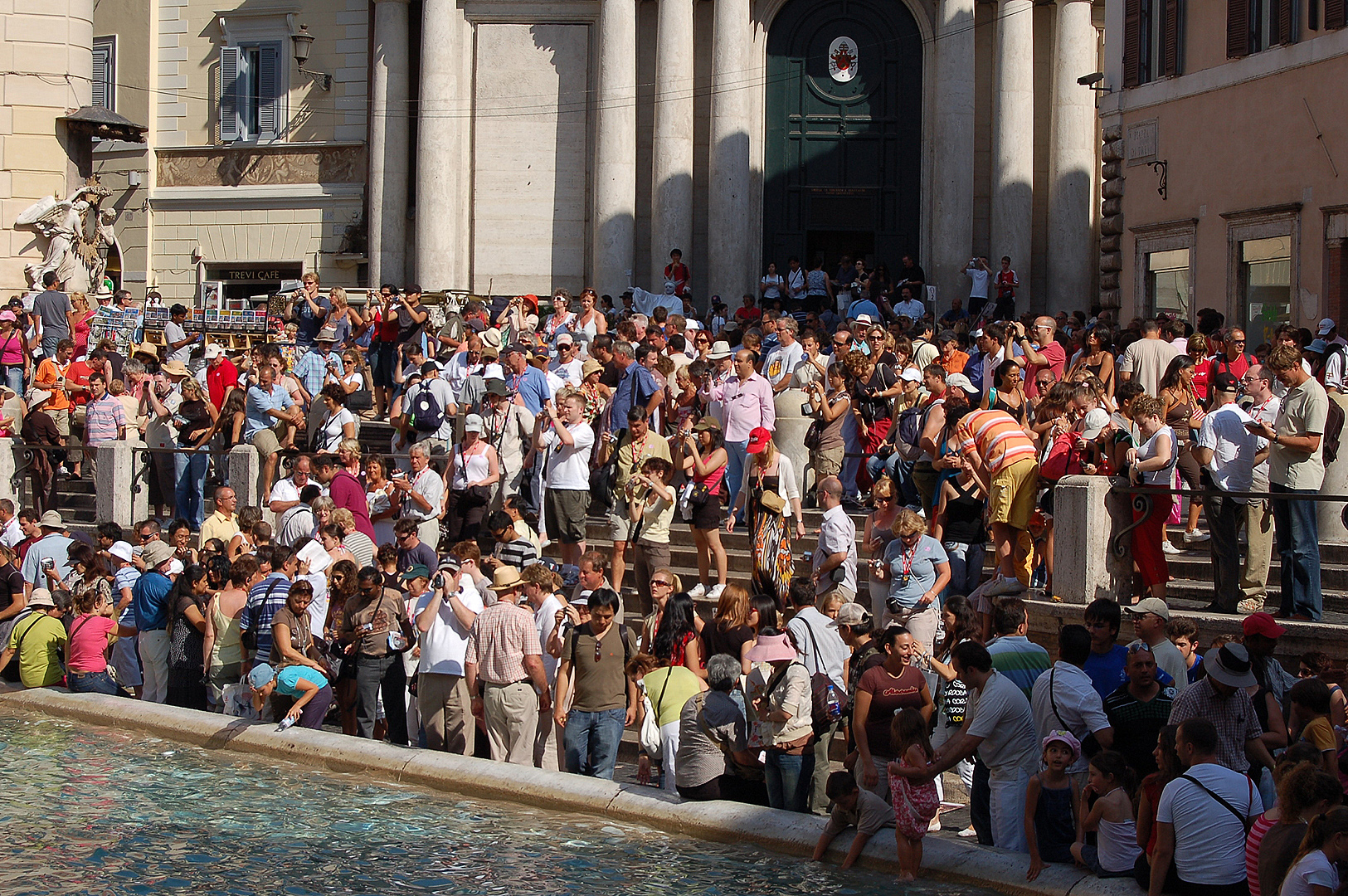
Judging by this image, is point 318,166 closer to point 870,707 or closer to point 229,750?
point 229,750

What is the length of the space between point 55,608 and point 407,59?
1855cm

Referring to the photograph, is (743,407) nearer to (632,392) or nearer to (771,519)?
(632,392)

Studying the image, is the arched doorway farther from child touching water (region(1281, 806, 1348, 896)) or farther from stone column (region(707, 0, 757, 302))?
child touching water (region(1281, 806, 1348, 896))

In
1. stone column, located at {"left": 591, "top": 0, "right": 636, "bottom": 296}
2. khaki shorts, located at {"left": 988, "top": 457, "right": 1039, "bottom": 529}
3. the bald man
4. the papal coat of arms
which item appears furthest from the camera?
the papal coat of arms

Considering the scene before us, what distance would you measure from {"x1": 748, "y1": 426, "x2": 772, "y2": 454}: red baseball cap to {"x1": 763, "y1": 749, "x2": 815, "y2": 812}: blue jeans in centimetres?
454

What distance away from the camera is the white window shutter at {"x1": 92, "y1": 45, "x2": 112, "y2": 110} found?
3472 cm

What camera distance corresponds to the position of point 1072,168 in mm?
28047

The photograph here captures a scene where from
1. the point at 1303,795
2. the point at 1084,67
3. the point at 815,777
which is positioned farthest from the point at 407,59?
the point at 1303,795

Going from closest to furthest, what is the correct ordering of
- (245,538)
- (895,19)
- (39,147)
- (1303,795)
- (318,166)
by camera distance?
(1303,795)
(245,538)
(39,147)
(895,19)
(318,166)

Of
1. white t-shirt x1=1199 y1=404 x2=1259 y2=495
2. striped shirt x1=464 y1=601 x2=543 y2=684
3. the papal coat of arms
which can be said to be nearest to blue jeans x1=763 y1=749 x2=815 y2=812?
striped shirt x1=464 y1=601 x2=543 y2=684

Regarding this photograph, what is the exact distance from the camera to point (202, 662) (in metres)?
13.7

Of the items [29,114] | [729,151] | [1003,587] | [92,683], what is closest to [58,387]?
[92,683]

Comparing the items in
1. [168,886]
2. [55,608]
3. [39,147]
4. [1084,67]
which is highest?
[1084,67]

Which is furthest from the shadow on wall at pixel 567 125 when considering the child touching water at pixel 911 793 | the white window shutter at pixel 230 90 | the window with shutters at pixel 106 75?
the child touching water at pixel 911 793
